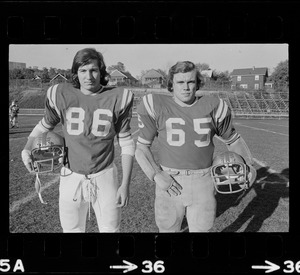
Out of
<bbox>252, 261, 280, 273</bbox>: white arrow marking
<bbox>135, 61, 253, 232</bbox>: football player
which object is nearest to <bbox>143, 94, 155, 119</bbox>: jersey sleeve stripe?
<bbox>135, 61, 253, 232</bbox>: football player

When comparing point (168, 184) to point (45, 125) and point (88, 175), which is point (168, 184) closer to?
point (88, 175)

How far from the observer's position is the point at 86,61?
265cm

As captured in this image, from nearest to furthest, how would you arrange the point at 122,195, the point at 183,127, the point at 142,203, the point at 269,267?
the point at 183,127, the point at 122,195, the point at 269,267, the point at 142,203

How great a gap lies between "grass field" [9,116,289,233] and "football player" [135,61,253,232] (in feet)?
0.32

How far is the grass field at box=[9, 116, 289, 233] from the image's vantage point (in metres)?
2.84

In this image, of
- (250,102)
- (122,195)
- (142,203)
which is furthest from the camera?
(250,102)

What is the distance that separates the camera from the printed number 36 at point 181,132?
260 cm

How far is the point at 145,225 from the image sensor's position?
289cm

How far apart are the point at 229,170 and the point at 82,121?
1.16 meters

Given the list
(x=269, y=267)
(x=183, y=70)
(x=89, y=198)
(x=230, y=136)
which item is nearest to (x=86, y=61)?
(x=183, y=70)
